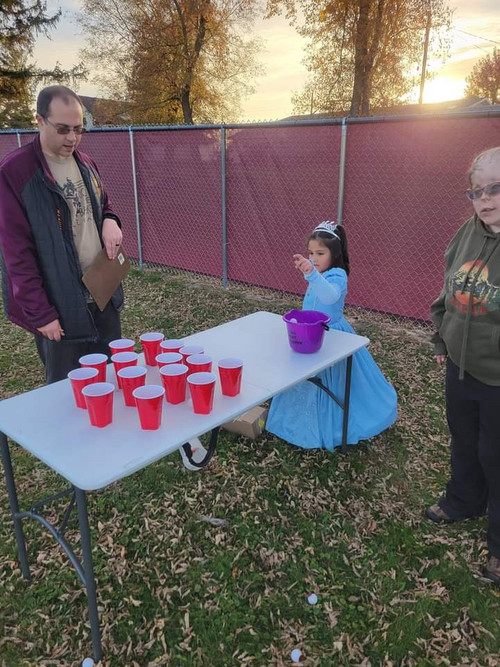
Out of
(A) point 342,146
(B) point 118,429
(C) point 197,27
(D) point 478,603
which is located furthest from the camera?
(C) point 197,27

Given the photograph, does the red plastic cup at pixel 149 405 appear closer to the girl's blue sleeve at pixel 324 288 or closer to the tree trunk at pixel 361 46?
the girl's blue sleeve at pixel 324 288

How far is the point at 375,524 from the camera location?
2.47 metres

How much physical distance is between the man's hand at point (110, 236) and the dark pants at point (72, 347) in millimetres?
307

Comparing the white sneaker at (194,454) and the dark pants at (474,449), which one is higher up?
the dark pants at (474,449)

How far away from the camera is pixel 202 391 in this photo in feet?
5.61

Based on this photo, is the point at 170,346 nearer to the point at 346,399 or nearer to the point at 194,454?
the point at 194,454

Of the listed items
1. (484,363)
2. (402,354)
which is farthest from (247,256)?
(484,363)

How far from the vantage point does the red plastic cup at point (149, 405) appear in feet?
5.21

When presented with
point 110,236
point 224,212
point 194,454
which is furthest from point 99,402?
point 224,212

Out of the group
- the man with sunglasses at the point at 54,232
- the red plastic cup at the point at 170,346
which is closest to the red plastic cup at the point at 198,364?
the red plastic cup at the point at 170,346

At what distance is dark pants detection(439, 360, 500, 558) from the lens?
199 centimetres

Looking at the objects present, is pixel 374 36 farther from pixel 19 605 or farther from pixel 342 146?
pixel 19 605

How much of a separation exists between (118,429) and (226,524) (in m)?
1.11

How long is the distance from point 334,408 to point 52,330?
5.67ft
